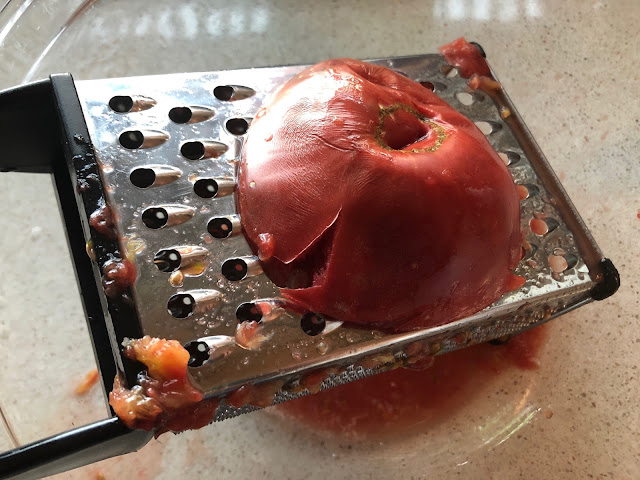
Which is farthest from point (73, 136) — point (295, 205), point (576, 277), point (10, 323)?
point (576, 277)

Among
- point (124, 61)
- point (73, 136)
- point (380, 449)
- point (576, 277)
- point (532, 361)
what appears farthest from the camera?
point (124, 61)

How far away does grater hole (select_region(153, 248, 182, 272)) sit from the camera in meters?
1.08

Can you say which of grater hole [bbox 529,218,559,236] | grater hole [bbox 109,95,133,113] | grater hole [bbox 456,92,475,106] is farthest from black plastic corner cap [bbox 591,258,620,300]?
grater hole [bbox 109,95,133,113]

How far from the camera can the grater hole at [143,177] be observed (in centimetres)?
115

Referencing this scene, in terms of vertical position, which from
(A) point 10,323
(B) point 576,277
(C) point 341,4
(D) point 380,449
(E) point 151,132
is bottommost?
(D) point 380,449

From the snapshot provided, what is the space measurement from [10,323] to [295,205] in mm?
995

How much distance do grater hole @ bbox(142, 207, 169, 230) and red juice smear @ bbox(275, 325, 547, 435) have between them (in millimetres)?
688

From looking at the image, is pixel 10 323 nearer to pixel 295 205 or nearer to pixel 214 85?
pixel 214 85

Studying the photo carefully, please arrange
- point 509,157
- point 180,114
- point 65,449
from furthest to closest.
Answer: point 509,157 → point 180,114 → point 65,449

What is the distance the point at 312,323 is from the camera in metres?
1.10

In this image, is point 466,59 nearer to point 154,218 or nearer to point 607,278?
point 607,278

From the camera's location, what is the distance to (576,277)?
128 centimetres

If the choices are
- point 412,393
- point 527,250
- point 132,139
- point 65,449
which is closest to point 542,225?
point 527,250

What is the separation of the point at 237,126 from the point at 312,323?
0.49 meters
